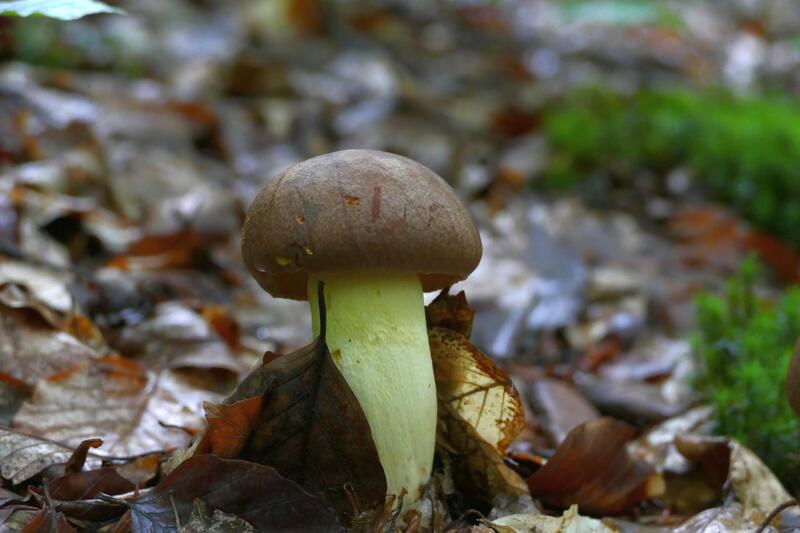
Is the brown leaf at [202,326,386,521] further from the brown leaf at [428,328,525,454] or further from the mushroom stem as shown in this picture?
the brown leaf at [428,328,525,454]

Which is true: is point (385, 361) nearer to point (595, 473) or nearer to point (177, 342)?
point (595, 473)

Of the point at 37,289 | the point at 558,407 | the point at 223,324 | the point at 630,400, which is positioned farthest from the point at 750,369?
the point at 37,289

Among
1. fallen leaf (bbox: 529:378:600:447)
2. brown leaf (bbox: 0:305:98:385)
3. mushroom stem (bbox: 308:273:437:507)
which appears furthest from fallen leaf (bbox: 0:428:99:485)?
fallen leaf (bbox: 529:378:600:447)

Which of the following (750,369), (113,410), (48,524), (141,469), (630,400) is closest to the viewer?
(48,524)

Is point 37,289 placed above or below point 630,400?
above

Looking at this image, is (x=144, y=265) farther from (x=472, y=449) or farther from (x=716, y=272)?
(x=716, y=272)

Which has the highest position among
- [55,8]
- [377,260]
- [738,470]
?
[55,8]

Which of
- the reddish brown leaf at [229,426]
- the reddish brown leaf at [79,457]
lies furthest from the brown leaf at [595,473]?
the reddish brown leaf at [79,457]

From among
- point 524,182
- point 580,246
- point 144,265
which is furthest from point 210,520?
point 524,182
